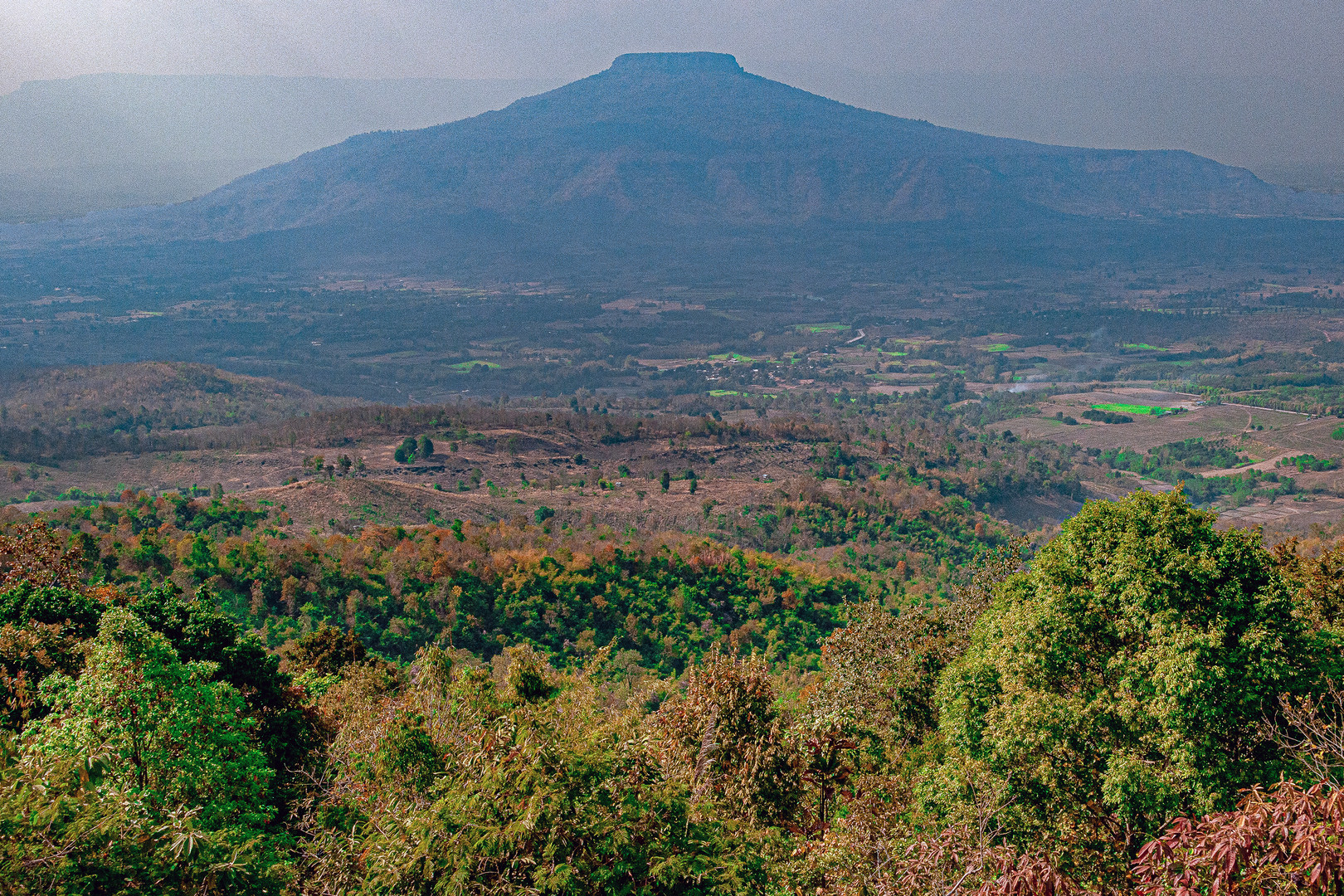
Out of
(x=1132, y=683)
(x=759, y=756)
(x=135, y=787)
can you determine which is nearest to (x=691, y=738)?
(x=759, y=756)

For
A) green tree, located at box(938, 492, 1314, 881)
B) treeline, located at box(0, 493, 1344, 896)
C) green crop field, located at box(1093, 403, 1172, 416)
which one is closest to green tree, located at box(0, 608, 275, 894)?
treeline, located at box(0, 493, 1344, 896)

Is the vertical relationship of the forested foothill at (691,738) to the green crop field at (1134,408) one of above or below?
above

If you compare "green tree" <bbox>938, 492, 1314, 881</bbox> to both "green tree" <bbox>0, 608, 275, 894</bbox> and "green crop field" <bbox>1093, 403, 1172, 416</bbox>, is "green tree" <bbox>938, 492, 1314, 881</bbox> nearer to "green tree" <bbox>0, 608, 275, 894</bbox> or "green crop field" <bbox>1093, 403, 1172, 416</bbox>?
"green tree" <bbox>0, 608, 275, 894</bbox>

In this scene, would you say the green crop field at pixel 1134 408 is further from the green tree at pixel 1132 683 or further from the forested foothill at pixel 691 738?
the green tree at pixel 1132 683

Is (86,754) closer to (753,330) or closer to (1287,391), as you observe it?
(1287,391)

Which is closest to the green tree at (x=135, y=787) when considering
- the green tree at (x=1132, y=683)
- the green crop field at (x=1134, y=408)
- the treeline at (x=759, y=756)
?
the treeline at (x=759, y=756)

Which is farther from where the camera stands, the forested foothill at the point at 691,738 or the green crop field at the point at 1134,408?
the green crop field at the point at 1134,408

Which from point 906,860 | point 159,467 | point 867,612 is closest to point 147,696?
point 906,860
